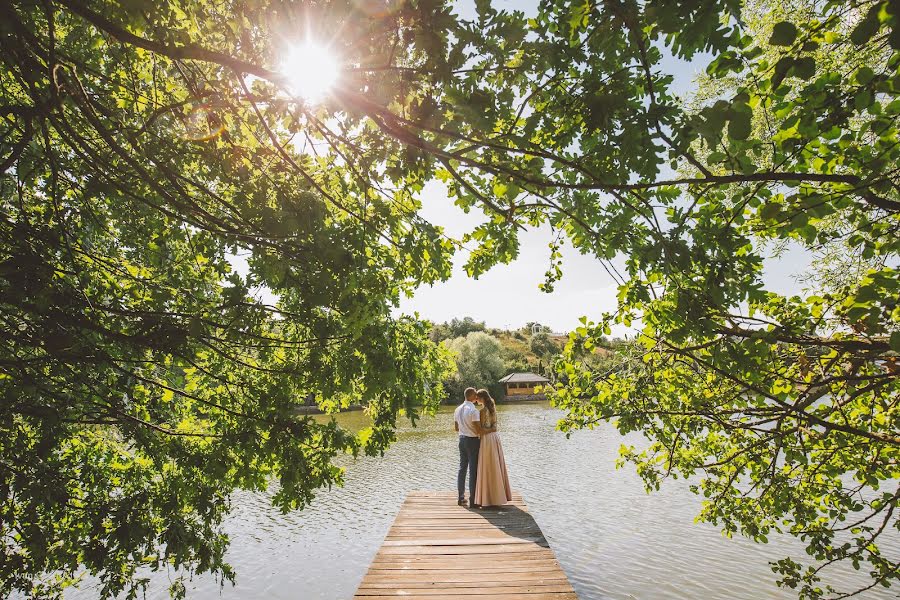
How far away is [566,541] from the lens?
35.8ft

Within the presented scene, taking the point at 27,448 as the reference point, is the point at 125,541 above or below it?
below

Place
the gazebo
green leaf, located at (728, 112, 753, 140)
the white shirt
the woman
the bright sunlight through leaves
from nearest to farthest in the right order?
green leaf, located at (728, 112, 753, 140)
the bright sunlight through leaves
the woman
the white shirt
the gazebo

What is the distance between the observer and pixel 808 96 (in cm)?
230

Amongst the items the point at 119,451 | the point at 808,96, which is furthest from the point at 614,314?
the point at 119,451

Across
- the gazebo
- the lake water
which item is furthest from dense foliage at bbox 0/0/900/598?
the gazebo

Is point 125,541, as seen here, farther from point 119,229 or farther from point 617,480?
point 617,480

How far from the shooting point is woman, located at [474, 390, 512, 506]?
28.1 ft

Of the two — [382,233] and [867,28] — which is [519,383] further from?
[867,28]

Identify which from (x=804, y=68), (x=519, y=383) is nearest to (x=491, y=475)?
(x=804, y=68)

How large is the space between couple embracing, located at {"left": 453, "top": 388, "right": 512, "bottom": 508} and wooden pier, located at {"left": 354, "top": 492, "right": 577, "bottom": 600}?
12.7 inches

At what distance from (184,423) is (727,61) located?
5140 millimetres

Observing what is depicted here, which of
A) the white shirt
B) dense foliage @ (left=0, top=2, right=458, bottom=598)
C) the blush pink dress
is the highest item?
dense foliage @ (left=0, top=2, right=458, bottom=598)

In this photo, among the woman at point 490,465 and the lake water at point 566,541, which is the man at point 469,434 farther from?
the lake water at point 566,541

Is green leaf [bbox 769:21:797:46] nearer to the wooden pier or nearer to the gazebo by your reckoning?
the wooden pier
